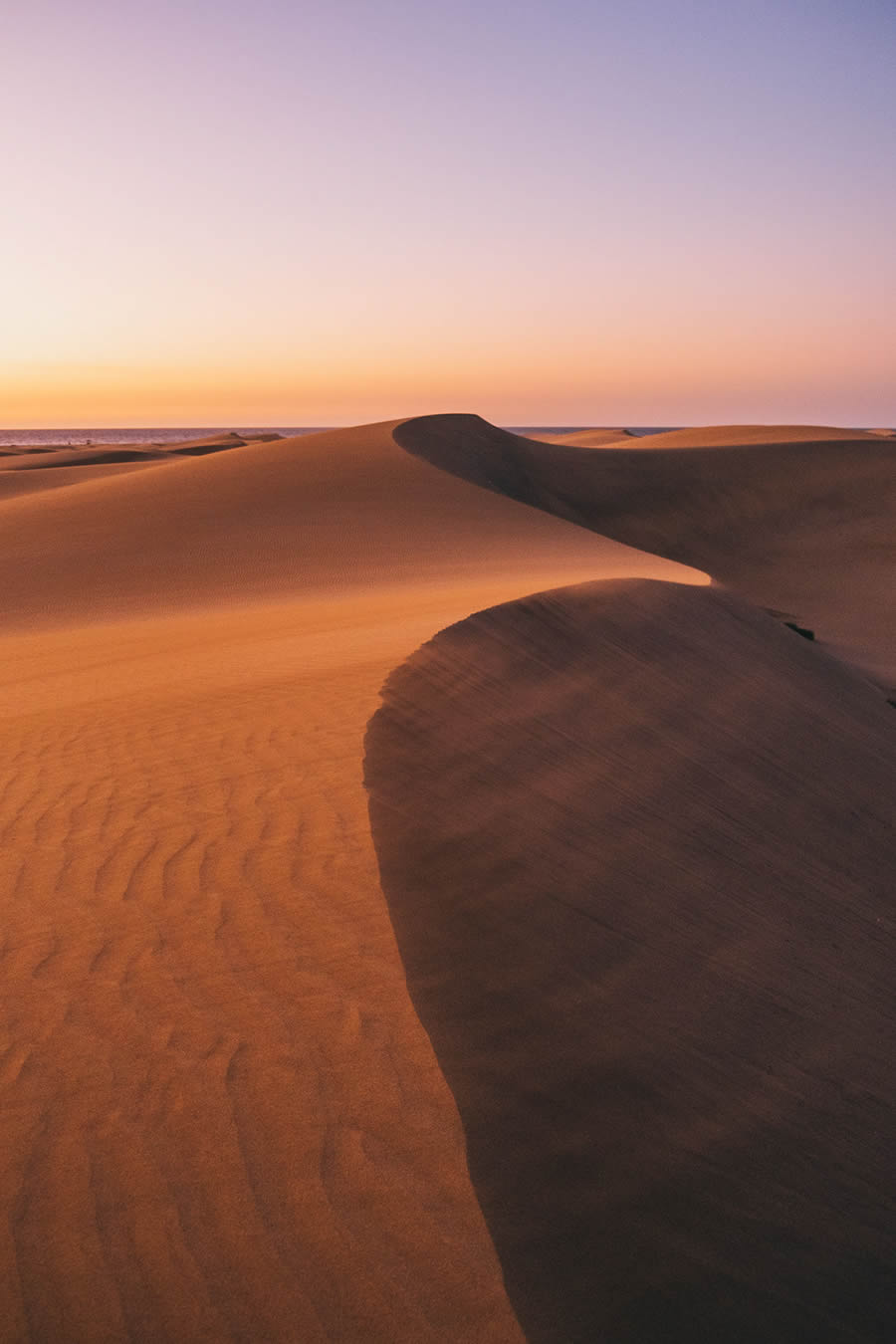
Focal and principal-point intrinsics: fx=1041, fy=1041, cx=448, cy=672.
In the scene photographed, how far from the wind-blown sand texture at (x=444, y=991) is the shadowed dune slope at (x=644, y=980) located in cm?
2

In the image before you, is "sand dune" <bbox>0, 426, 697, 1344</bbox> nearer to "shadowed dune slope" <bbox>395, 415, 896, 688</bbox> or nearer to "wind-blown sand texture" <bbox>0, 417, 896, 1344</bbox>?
"wind-blown sand texture" <bbox>0, 417, 896, 1344</bbox>

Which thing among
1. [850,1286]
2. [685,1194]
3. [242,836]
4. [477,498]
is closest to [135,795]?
[242,836]

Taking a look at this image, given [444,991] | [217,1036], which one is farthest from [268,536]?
[217,1036]

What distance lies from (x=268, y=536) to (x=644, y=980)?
44.9 feet

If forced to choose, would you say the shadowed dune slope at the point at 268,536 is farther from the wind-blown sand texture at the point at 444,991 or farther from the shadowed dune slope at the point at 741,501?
the wind-blown sand texture at the point at 444,991

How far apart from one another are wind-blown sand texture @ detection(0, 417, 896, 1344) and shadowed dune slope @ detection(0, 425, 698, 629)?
334 cm

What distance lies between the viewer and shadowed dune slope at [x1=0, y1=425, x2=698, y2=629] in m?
13.7

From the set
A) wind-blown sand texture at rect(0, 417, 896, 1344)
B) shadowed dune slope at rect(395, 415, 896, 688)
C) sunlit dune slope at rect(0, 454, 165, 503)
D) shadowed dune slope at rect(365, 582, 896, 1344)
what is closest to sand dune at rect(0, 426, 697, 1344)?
wind-blown sand texture at rect(0, 417, 896, 1344)

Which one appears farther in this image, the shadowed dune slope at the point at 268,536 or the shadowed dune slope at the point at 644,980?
the shadowed dune slope at the point at 268,536

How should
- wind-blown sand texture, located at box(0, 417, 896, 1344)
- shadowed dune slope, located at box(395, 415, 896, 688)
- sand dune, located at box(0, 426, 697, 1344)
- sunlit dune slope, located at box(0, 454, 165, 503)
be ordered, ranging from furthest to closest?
sunlit dune slope, located at box(0, 454, 165, 503) < shadowed dune slope, located at box(395, 415, 896, 688) < wind-blown sand texture, located at box(0, 417, 896, 1344) < sand dune, located at box(0, 426, 697, 1344)

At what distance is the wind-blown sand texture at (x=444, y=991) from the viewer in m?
2.68

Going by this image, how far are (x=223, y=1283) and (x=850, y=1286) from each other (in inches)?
72.1

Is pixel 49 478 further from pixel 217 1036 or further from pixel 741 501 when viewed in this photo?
pixel 217 1036

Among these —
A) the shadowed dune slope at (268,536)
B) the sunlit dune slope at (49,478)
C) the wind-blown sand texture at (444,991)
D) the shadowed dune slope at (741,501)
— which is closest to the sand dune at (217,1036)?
the wind-blown sand texture at (444,991)
